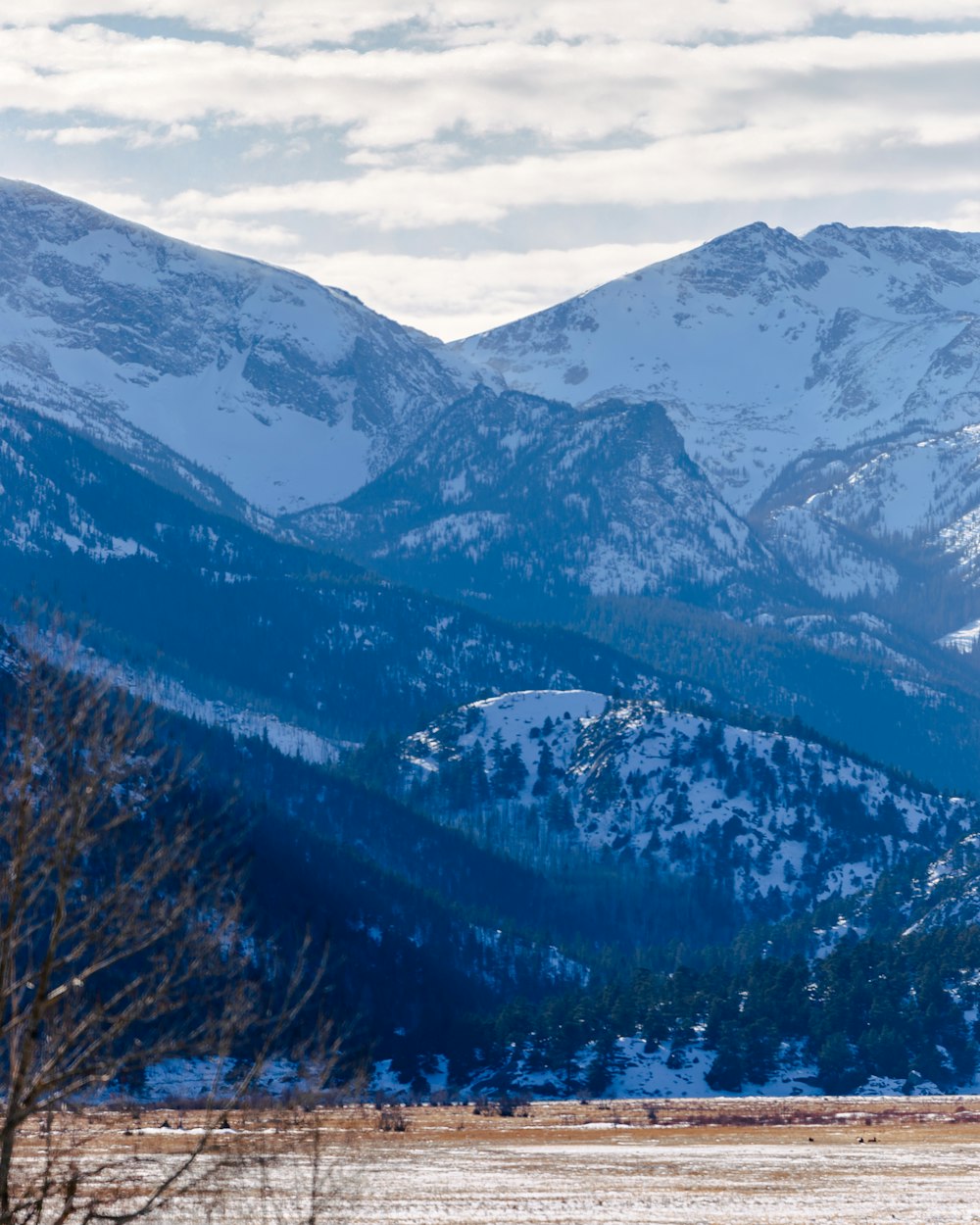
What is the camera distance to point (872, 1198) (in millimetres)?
85875

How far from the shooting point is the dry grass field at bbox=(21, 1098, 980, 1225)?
6519cm

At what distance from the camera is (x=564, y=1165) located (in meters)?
104

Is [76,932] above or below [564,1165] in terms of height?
below

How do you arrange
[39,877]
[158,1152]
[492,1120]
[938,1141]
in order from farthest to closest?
[492,1120]
[938,1141]
[158,1152]
[39,877]

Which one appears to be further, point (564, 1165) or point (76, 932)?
point (564, 1165)

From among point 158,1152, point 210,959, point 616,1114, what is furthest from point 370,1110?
point 210,959

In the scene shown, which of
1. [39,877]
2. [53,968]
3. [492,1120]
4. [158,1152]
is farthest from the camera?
[492,1120]

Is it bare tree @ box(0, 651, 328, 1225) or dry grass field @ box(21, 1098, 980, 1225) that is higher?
dry grass field @ box(21, 1098, 980, 1225)

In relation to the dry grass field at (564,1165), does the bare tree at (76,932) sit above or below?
below

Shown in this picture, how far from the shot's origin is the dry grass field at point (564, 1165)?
2566 inches

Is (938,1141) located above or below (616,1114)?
below

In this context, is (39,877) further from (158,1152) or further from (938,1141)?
(938,1141)

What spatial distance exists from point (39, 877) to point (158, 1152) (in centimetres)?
4768

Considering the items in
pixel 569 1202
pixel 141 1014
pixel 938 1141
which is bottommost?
pixel 141 1014
